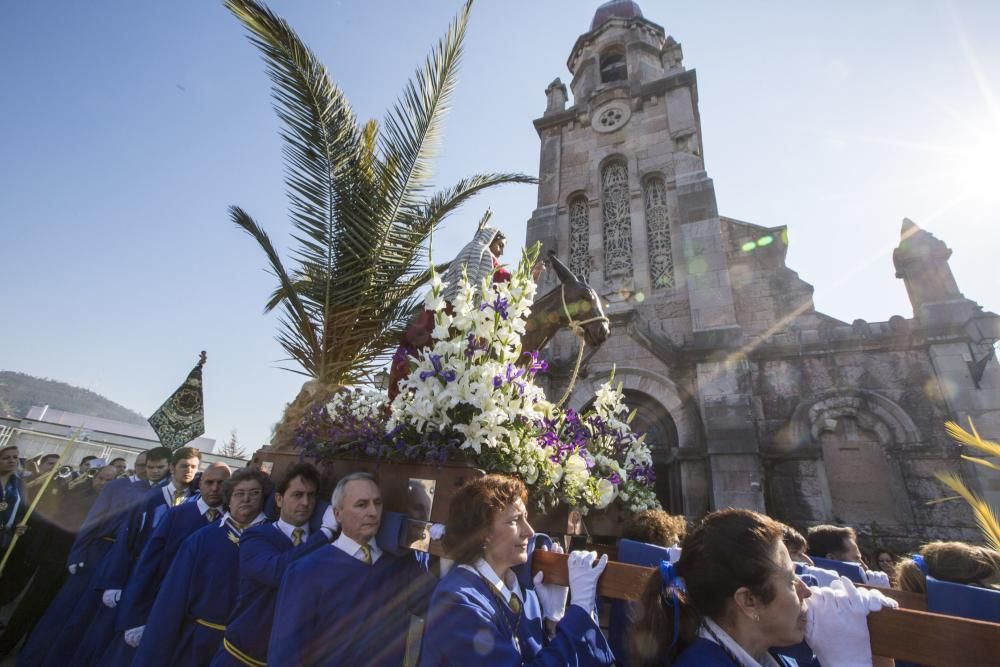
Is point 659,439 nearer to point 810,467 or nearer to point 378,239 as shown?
point 810,467

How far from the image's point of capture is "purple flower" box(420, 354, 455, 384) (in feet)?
7.38

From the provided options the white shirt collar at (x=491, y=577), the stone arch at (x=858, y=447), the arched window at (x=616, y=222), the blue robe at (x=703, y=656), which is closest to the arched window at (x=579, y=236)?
the arched window at (x=616, y=222)

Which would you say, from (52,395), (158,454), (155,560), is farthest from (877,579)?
(52,395)

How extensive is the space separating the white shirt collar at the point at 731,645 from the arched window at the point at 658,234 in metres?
9.99

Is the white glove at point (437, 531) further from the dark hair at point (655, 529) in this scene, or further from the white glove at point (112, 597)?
the white glove at point (112, 597)

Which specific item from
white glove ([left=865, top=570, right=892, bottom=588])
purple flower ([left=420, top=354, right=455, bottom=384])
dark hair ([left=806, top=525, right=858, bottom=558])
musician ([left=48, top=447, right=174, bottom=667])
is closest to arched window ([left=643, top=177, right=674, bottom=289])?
dark hair ([left=806, top=525, right=858, bottom=558])

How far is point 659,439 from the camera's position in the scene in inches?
362

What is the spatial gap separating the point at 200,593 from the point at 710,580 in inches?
131

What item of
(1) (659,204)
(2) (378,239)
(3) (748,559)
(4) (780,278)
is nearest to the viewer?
(3) (748,559)

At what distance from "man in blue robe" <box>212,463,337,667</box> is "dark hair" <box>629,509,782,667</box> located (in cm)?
177

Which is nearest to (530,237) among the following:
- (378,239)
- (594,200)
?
(594,200)

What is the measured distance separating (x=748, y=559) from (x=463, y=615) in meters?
1.04

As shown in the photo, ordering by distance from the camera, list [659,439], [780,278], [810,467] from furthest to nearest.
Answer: [780,278], [659,439], [810,467]

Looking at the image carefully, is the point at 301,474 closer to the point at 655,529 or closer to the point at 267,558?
the point at 267,558
